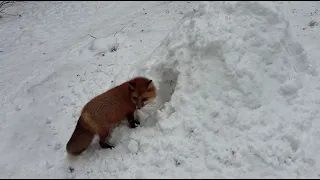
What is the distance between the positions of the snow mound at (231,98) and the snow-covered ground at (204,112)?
19 millimetres

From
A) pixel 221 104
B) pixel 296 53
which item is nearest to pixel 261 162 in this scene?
pixel 221 104

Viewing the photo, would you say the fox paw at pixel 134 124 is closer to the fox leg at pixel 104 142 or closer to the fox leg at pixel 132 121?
the fox leg at pixel 132 121

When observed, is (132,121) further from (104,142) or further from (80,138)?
(80,138)

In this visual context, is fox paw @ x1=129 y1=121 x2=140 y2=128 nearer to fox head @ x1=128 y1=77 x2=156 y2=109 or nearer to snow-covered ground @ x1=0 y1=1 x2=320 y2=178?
snow-covered ground @ x1=0 y1=1 x2=320 y2=178

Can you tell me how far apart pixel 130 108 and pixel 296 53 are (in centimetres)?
401

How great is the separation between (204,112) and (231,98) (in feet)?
1.92

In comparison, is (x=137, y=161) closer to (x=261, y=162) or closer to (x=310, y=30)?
(x=261, y=162)

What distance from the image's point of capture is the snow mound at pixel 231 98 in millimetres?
5852

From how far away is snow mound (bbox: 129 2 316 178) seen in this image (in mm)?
5852

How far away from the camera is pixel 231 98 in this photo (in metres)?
6.31

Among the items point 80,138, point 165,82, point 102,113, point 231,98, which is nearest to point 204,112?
point 231,98

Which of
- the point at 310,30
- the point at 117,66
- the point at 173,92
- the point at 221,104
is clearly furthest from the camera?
the point at 310,30

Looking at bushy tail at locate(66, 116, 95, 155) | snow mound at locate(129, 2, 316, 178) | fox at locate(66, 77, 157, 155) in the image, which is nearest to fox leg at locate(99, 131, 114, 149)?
fox at locate(66, 77, 157, 155)

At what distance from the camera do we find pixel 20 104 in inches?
337
